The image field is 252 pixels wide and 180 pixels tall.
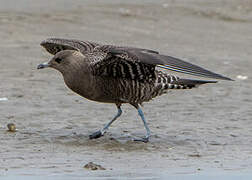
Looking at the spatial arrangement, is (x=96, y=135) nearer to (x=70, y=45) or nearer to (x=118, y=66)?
(x=118, y=66)

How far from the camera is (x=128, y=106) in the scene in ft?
33.1

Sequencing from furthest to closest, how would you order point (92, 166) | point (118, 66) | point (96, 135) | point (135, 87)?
1. point (96, 135)
2. point (135, 87)
3. point (118, 66)
4. point (92, 166)

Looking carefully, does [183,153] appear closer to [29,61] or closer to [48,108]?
[48,108]

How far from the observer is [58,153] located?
7.66 m

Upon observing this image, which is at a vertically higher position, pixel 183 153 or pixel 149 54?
pixel 149 54

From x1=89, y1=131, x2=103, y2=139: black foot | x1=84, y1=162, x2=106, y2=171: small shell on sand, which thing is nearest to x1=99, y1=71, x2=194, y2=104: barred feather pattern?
x1=89, y1=131, x2=103, y2=139: black foot

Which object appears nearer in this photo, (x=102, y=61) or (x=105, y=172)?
(x=105, y=172)

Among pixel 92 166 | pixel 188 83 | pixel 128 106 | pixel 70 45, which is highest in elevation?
pixel 70 45

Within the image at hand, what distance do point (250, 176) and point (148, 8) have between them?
30.1ft

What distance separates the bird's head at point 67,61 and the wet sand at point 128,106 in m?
0.77

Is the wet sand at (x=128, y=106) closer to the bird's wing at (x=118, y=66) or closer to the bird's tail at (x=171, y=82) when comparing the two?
the bird's tail at (x=171, y=82)

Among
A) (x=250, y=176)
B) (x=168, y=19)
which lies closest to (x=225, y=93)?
(x=250, y=176)

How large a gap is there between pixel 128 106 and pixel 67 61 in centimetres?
212

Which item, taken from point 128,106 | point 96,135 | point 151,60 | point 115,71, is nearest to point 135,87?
point 115,71
